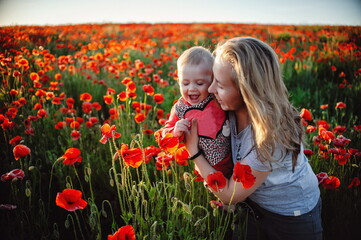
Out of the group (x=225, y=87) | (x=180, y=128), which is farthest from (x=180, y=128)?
(x=225, y=87)

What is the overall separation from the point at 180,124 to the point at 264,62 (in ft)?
1.77

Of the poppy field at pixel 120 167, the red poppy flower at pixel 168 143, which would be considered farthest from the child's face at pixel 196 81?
the red poppy flower at pixel 168 143

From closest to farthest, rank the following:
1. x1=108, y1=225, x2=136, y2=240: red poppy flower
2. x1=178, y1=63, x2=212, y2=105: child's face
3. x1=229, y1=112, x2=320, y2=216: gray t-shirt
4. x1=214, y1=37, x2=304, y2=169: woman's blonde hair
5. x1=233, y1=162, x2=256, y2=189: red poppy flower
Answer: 1. x1=108, y1=225, x2=136, y2=240: red poppy flower
2. x1=233, y1=162, x2=256, y2=189: red poppy flower
3. x1=214, y1=37, x2=304, y2=169: woman's blonde hair
4. x1=229, y1=112, x2=320, y2=216: gray t-shirt
5. x1=178, y1=63, x2=212, y2=105: child's face

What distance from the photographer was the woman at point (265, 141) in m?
1.38

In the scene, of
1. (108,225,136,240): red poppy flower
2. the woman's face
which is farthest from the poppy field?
the woman's face

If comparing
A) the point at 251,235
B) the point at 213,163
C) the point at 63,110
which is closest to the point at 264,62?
the point at 213,163

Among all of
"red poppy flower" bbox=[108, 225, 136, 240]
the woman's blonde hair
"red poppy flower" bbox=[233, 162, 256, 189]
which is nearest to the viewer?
"red poppy flower" bbox=[108, 225, 136, 240]

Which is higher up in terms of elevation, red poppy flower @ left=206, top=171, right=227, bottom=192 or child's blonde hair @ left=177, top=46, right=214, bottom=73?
child's blonde hair @ left=177, top=46, right=214, bottom=73

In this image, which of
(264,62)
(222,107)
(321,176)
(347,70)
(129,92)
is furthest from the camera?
(347,70)

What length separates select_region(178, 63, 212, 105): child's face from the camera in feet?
5.73

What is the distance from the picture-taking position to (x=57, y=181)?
2410 mm

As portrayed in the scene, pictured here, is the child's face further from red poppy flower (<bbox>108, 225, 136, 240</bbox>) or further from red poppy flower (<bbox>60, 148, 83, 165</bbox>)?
red poppy flower (<bbox>108, 225, 136, 240</bbox>)

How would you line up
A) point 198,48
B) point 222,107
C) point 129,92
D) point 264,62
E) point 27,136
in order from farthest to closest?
point 27,136 < point 129,92 < point 198,48 < point 222,107 < point 264,62

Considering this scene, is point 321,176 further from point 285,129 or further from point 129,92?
point 129,92
